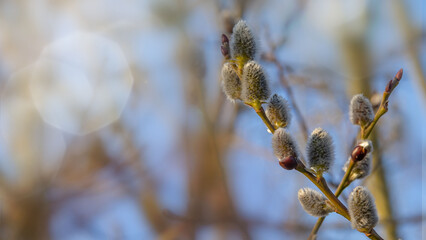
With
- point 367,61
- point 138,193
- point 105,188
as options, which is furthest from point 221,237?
point 367,61

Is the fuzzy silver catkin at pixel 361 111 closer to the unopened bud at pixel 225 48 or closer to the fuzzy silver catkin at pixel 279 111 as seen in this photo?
the fuzzy silver catkin at pixel 279 111

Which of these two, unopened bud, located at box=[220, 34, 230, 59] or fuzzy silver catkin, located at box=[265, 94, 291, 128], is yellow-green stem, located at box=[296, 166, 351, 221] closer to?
fuzzy silver catkin, located at box=[265, 94, 291, 128]

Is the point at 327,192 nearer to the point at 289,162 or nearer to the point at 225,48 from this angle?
the point at 289,162

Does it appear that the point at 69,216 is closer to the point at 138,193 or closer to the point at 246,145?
the point at 138,193

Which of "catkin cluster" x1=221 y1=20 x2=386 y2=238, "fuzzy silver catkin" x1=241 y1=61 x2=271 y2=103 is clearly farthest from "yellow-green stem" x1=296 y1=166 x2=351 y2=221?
"fuzzy silver catkin" x1=241 y1=61 x2=271 y2=103

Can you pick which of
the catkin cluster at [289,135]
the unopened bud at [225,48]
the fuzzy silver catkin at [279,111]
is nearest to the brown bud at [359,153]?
the catkin cluster at [289,135]

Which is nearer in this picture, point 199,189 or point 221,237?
point 221,237
